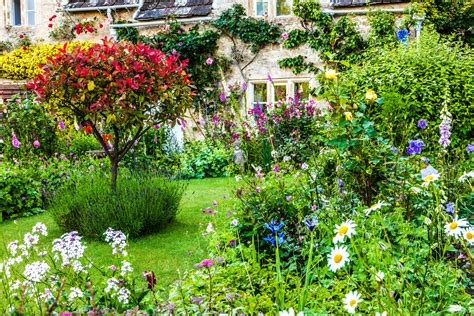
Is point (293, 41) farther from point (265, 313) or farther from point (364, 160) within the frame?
point (265, 313)

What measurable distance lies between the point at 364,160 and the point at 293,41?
30.1ft

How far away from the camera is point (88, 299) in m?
2.80

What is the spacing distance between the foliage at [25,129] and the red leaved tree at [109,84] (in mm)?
3581

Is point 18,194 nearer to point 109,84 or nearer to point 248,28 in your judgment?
point 109,84

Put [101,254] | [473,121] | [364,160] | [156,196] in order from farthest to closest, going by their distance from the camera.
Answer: [473,121] < [156,196] < [101,254] < [364,160]

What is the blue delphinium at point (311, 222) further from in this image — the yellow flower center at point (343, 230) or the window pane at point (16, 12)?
the window pane at point (16, 12)

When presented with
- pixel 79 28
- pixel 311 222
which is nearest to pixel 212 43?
pixel 79 28

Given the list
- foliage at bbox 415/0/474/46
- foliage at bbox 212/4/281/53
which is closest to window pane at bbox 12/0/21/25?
foliage at bbox 212/4/281/53

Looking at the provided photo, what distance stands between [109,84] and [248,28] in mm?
7976

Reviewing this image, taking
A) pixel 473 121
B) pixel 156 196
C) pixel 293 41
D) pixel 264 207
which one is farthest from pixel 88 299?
pixel 293 41

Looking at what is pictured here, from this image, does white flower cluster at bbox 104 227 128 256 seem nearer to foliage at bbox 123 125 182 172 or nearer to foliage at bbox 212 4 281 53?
foliage at bbox 123 125 182 172

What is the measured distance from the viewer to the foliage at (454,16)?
13555 mm

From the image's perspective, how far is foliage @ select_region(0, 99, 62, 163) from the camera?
30.6ft

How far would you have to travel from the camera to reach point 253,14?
13.5 metres
